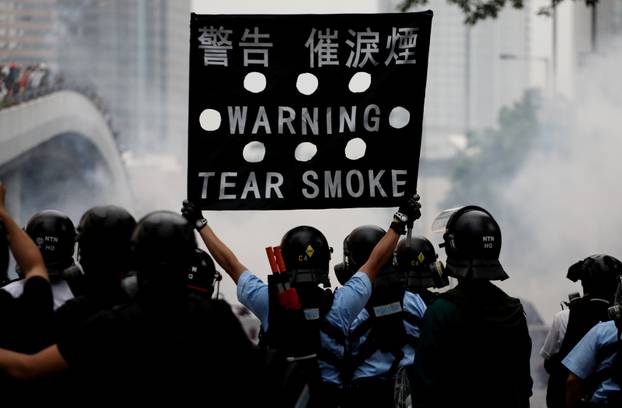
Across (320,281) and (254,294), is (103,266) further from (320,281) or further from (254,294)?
(320,281)

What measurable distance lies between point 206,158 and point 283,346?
3.72 feet

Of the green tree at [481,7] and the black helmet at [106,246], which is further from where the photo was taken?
the green tree at [481,7]

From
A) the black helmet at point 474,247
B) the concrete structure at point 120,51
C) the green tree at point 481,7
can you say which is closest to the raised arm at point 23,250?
the black helmet at point 474,247

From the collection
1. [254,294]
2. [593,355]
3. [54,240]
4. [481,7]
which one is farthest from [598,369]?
[481,7]

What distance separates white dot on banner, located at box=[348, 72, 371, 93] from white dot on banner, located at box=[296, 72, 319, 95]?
0.58 feet

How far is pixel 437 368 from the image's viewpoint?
471cm

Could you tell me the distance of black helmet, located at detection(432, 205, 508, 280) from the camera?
4.88 meters

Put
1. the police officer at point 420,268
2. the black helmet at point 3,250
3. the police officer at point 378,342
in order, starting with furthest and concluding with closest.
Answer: the police officer at point 420,268, the police officer at point 378,342, the black helmet at point 3,250

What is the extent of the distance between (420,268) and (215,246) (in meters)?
2.30

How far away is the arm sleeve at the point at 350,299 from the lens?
5469mm

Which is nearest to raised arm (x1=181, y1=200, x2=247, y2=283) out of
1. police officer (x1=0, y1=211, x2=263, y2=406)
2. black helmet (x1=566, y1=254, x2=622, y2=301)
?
police officer (x1=0, y1=211, x2=263, y2=406)

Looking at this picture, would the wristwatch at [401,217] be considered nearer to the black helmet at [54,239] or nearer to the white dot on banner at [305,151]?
the white dot on banner at [305,151]

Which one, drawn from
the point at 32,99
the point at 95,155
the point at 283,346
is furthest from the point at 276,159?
the point at 95,155

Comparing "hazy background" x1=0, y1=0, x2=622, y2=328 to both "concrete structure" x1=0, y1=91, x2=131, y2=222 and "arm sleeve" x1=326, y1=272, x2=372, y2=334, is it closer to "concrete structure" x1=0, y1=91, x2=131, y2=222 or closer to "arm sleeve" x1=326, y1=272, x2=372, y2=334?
"concrete structure" x1=0, y1=91, x2=131, y2=222
